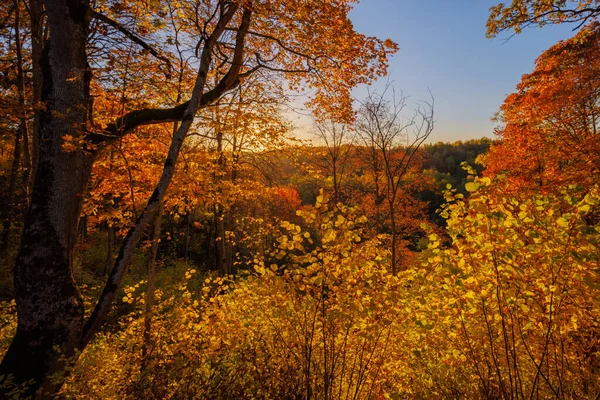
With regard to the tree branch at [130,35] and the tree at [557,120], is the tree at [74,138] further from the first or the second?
the tree at [557,120]

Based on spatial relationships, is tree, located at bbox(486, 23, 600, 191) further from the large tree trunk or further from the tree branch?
the large tree trunk

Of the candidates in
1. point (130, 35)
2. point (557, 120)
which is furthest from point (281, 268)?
point (557, 120)

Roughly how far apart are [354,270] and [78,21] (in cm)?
534

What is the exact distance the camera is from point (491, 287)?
106 inches

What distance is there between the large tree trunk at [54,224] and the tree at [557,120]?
418 inches

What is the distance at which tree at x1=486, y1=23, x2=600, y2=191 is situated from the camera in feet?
29.1

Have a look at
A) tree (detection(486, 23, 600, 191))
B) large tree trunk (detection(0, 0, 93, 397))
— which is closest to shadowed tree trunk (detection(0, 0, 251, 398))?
large tree trunk (detection(0, 0, 93, 397))

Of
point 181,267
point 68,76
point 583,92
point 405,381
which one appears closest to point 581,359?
point 405,381

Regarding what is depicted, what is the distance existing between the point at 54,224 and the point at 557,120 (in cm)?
1361

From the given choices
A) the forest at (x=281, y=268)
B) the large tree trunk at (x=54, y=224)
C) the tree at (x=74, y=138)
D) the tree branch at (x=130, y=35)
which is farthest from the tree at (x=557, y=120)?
the large tree trunk at (x=54, y=224)

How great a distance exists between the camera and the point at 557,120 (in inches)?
403

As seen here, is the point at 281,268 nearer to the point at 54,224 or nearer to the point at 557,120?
the point at 54,224

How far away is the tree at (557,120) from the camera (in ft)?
29.1

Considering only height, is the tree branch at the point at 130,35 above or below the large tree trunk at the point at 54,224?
above
